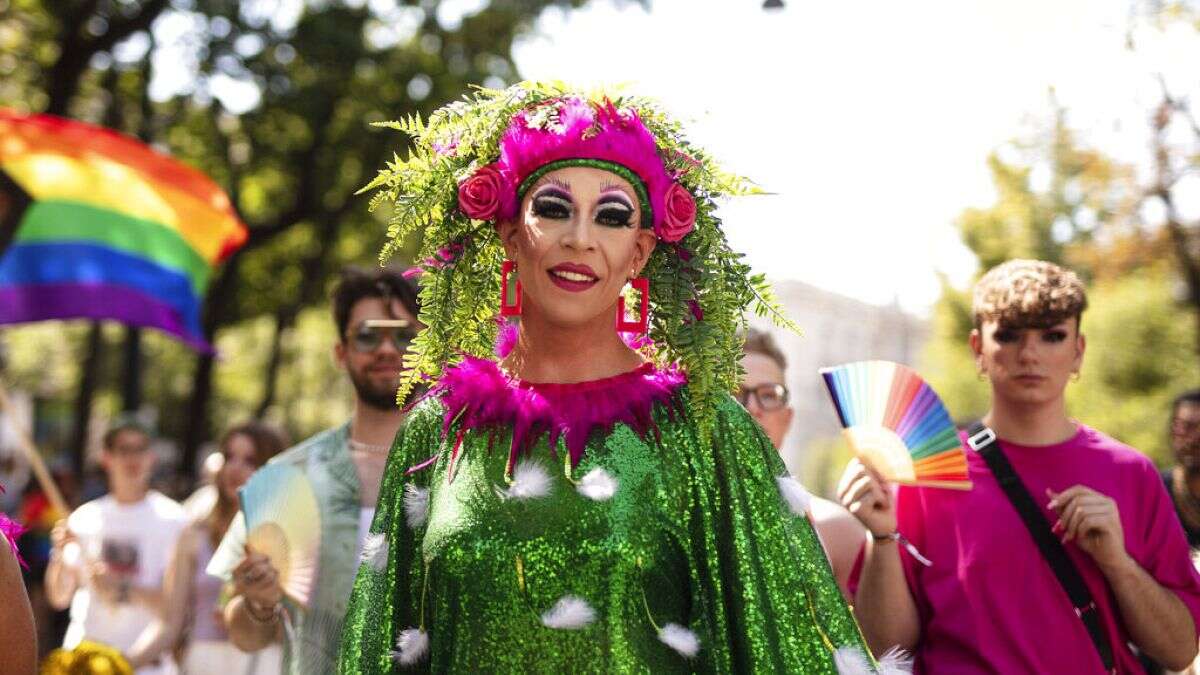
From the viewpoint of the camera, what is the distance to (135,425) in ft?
28.6

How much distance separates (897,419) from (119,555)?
211 inches

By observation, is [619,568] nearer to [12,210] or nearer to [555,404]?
[555,404]

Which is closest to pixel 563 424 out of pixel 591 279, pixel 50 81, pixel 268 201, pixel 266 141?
pixel 591 279

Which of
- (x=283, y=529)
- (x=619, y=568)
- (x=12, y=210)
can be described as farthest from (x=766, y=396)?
(x=12, y=210)

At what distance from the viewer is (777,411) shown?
16.8 ft

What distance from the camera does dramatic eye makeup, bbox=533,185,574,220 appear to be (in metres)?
3.18

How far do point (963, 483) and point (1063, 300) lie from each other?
2.50 ft

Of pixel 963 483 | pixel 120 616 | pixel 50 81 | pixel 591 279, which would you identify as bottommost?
pixel 120 616

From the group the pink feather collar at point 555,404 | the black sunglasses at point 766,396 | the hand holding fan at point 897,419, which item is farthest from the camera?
the black sunglasses at point 766,396

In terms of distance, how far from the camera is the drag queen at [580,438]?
9.77 feet

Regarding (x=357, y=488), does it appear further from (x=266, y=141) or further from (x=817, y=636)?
(x=266, y=141)

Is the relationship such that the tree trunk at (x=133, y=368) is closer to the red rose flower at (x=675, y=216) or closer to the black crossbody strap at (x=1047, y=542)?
the black crossbody strap at (x=1047, y=542)

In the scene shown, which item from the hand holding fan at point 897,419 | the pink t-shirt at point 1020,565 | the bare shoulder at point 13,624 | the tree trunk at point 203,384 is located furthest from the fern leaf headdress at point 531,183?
the tree trunk at point 203,384

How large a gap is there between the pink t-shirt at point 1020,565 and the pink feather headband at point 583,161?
149 cm
